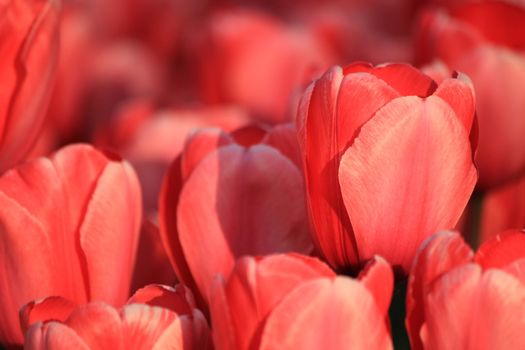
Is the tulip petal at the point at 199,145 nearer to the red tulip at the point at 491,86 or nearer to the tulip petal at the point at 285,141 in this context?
the tulip petal at the point at 285,141

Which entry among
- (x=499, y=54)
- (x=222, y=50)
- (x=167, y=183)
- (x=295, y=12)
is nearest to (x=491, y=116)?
(x=499, y=54)

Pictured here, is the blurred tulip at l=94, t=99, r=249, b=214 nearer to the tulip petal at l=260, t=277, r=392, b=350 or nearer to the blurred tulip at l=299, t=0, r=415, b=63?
the blurred tulip at l=299, t=0, r=415, b=63

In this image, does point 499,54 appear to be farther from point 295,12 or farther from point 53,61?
point 295,12

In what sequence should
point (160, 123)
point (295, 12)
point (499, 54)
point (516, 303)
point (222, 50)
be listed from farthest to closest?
point (295, 12) < point (222, 50) < point (160, 123) < point (499, 54) < point (516, 303)

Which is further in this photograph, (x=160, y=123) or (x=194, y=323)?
(x=160, y=123)

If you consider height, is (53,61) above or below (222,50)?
above

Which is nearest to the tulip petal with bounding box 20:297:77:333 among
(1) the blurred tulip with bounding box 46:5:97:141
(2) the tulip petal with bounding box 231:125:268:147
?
(2) the tulip petal with bounding box 231:125:268:147

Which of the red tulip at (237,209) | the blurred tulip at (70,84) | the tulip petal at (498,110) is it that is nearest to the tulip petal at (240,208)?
the red tulip at (237,209)

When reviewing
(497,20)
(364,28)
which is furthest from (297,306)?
(364,28)
